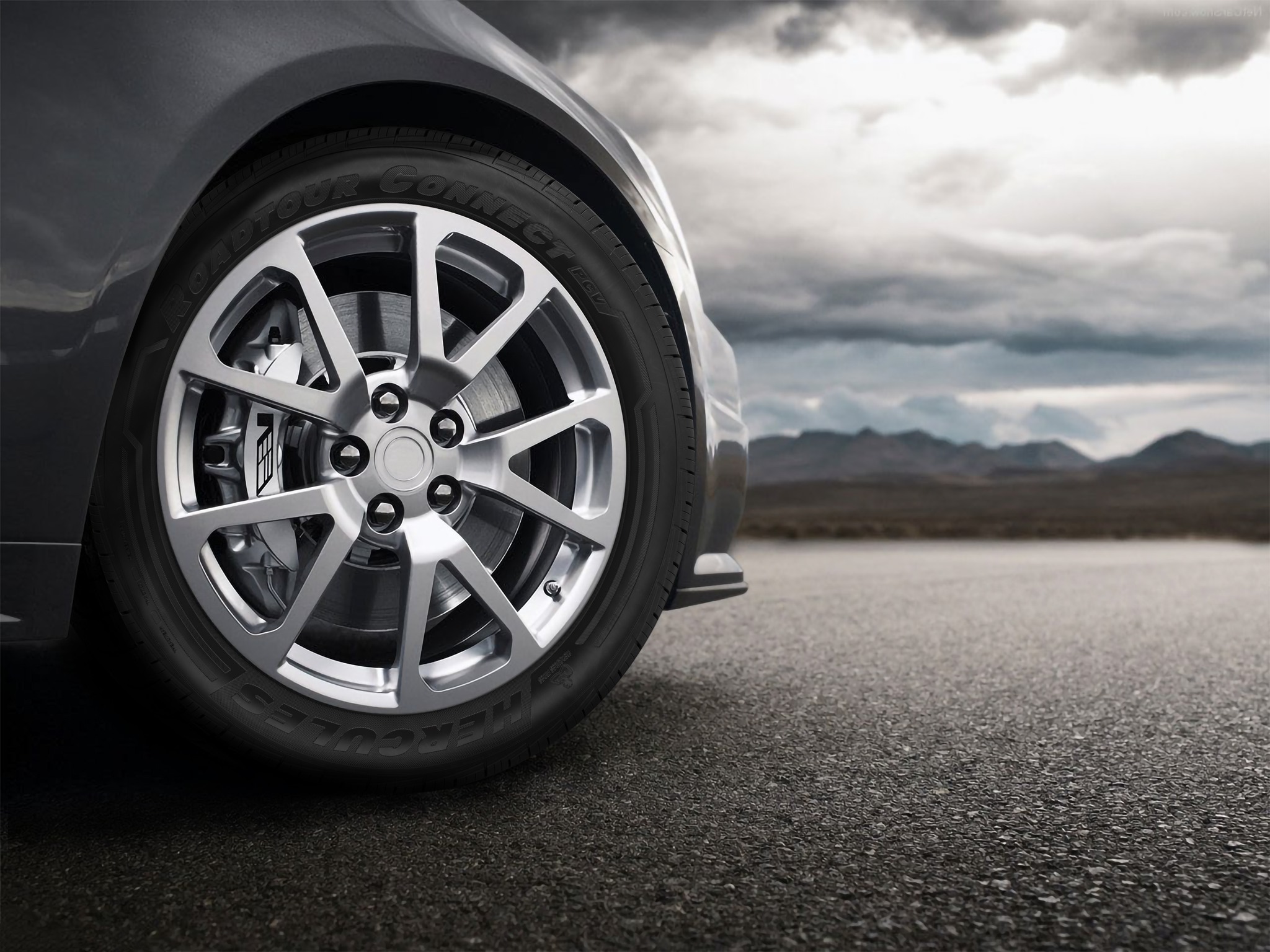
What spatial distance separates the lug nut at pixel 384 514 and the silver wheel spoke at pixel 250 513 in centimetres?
A: 8

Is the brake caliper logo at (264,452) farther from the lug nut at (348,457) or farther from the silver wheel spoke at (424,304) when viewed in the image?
the silver wheel spoke at (424,304)

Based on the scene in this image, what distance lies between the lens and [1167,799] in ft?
5.56

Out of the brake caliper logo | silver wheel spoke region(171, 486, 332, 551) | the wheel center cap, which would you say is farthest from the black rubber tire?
the wheel center cap

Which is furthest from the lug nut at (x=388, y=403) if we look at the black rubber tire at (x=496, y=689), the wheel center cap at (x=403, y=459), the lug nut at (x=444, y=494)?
the black rubber tire at (x=496, y=689)

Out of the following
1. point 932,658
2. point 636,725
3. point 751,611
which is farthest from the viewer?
point 751,611

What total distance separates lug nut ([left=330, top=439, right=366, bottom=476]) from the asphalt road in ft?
1.76

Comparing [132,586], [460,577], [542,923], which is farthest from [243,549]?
[542,923]

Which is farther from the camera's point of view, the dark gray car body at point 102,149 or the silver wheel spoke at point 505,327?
the silver wheel spoke at point 505,327

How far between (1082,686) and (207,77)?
2460 millimetres

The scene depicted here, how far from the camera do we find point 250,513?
154cm

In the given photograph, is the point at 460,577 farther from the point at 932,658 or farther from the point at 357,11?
the point at 932,658

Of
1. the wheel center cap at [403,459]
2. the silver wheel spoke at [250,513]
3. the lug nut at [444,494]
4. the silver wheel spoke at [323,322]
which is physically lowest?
the silver wheel spoke at [250,513]

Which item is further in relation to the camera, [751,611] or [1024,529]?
[1024,529]

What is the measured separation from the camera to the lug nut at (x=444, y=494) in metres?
1.69
